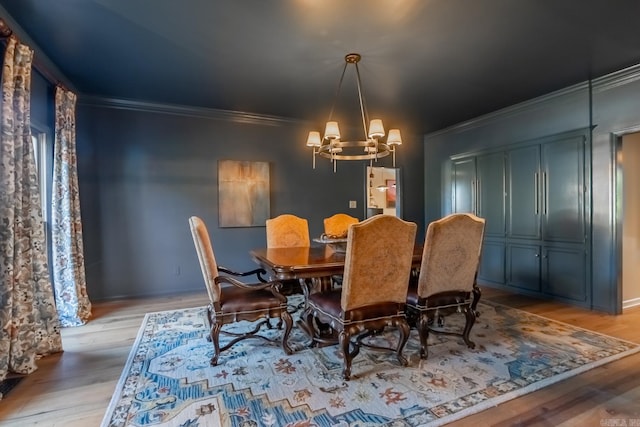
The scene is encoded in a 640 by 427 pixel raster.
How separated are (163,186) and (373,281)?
3329 mm

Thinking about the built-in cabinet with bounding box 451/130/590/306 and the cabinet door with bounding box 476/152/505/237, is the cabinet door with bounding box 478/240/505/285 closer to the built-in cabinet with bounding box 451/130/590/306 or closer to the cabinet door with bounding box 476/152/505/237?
the built-in cabinet with bounding box 451/130/590/306

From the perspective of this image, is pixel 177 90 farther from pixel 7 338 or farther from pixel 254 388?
pixel 254 388

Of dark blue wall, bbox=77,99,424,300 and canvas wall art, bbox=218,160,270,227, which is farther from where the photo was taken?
canvas wall art, bbox=218,160,270,227

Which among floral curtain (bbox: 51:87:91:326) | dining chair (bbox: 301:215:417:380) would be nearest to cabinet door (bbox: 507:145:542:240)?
dining chair (bbox: 301:215:417:380)

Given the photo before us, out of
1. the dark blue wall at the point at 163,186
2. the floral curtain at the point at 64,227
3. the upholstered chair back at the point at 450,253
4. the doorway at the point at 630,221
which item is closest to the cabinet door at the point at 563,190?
the doorway at the point at 630,221

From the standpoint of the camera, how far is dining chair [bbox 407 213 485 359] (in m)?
2.31

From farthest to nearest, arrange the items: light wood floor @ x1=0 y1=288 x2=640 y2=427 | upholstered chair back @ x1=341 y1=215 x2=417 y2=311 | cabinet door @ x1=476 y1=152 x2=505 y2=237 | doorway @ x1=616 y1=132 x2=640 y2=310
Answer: cabinet door @ x1=476 y1=152 x2=505 y2=237, doorway @ x1=616 y1=132 x2=640 y2=310, upholstered chair back @ x1=341 y1=215 x2=417 y2=311, light wood floor @ x1=0 y1=288 x2=640 y2=427

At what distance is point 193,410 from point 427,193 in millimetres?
5152

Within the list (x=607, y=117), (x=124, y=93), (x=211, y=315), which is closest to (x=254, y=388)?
(x=211, y=315)

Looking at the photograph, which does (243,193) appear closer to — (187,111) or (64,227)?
(187,111)

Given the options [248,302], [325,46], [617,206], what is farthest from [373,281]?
[617,206]

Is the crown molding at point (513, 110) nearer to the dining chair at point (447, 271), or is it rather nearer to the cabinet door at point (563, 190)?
the cabinet door at point (563, 190)

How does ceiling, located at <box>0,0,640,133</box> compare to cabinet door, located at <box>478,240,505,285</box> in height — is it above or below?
above

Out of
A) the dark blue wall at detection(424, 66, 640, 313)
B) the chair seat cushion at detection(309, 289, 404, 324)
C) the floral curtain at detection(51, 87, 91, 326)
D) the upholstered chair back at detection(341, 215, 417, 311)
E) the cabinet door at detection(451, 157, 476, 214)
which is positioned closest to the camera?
the upholstered chair back at detection(341, 215, 417, 311)
